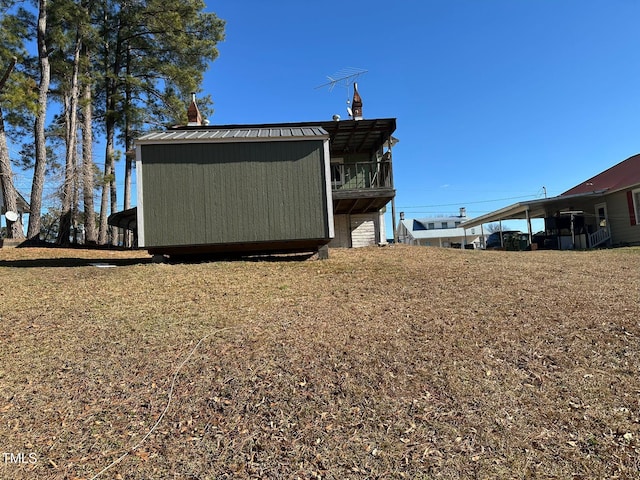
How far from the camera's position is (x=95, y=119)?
1942 centimetres

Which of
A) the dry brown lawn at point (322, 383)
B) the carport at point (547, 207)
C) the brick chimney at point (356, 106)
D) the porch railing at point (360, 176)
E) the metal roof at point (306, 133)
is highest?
the brick chimney at point (356, 106)

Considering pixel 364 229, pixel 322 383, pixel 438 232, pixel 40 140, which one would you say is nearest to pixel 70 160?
pixel 40 140

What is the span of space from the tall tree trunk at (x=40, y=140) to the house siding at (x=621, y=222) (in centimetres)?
2141

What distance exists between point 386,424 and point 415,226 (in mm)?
42850

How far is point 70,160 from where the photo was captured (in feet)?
54.4

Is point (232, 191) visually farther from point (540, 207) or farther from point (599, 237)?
point (540, 207)

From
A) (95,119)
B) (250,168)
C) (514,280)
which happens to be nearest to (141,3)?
(95,119)

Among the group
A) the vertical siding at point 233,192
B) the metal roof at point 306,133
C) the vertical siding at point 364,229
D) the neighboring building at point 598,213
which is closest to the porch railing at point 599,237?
the neighboring building at point 598,213

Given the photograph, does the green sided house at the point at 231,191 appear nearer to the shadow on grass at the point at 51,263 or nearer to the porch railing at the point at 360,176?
the shadow on grass at the point at 51,263

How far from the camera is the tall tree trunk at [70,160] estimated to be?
1558cm

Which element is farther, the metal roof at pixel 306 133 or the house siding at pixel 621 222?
the house siding at pixel 621 222

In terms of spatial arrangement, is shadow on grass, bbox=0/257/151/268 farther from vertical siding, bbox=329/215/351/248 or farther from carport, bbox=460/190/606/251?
carport, bbox=460/190/606/251

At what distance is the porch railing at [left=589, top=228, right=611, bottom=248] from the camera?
16438 mm

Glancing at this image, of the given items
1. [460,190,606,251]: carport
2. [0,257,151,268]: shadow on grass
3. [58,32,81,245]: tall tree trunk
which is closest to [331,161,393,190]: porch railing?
[0,257,151,268]: shadow on grass
